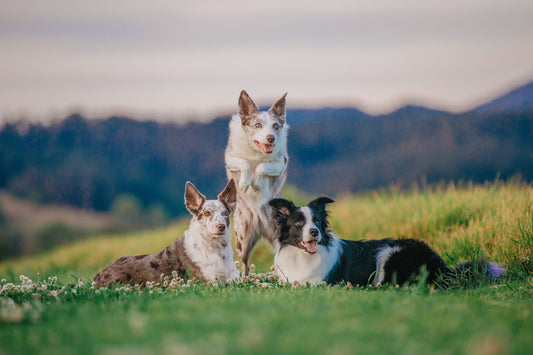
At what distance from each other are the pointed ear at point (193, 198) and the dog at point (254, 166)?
0.75 m

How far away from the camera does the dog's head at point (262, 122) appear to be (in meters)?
7.29

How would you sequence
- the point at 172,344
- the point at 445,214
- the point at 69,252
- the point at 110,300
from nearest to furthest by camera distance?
the point at 172,344 < the point at 110,300 < the point at 445,214 < the point at 69,252

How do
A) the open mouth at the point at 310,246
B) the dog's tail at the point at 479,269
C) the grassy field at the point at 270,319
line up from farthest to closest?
the dog's tail at the point at 479,269 < the open mouth at the point at 310,246 < the grassy field at the point at 270,319

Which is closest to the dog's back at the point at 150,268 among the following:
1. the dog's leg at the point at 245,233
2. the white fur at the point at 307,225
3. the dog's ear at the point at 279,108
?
the dog's leg at the point at 245,233

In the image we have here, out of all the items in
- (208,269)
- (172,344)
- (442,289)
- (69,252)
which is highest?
(172,344)

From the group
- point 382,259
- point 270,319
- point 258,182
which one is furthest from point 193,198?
point 270,319

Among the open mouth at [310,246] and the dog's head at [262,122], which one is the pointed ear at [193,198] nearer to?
the dog's head at [262,122]

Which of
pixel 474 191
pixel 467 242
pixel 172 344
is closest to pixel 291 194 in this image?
pixel 474 191

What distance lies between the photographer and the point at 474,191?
11.3m

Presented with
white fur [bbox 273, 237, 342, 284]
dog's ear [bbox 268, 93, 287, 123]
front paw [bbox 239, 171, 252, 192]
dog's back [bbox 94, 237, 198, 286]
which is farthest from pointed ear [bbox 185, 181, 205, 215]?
dog's ear [bbox 268, 93, 287, 123]

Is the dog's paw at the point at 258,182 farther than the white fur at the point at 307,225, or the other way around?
the dog's paw at the point at 258,182

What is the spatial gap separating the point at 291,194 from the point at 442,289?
782 cm

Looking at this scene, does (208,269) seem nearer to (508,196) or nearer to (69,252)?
(508,196)

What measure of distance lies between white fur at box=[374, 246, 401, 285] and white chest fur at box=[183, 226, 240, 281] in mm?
1972
